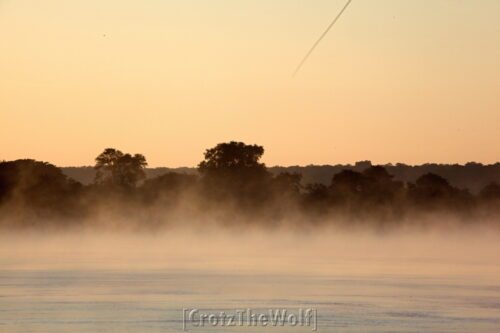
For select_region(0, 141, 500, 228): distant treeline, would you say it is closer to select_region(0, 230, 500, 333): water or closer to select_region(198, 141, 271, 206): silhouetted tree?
select_region(198, 141, 271, 206): silhouetted tree

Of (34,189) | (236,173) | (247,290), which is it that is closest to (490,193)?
(236,173)

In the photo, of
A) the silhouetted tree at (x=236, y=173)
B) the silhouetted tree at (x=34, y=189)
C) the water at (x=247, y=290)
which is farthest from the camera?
the silhouetted tree at (x=236, y=173)

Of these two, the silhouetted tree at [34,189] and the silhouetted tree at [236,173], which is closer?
the silhouetted tree at [34,189]

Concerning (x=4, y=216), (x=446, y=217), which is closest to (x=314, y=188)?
(x=446, y=217)

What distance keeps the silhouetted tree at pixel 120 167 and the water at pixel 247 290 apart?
8084 cm

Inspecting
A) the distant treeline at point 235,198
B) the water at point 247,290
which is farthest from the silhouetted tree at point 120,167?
the water at point 247,290

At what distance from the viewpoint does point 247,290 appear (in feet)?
165

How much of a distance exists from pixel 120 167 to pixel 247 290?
118m

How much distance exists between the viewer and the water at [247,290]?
39312mm

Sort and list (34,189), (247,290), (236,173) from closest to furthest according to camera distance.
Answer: (247,290), (34,189), (236,173)

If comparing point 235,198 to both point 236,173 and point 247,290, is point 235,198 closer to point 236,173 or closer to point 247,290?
point 236,173

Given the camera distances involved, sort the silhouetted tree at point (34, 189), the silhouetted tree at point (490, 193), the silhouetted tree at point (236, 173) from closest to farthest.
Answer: the silhouetted tree at point (34, 189), the silhouetted tree at point (236, 173), the silhouetted tree at point (490, 193)

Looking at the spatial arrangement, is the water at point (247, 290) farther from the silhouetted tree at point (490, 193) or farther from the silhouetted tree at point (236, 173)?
the silhouetted tree at point (490, 193)

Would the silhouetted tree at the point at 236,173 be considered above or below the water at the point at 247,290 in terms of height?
above
